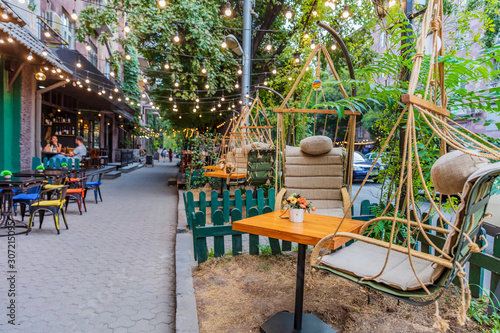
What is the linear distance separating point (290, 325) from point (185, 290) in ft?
3.58

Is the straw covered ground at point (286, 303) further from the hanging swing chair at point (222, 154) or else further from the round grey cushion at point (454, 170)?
the hanging swing chair at point (222, 154)

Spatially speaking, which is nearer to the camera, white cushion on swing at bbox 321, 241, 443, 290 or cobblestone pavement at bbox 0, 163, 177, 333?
white cushion on swing at bbox 321, 241, 443, 290

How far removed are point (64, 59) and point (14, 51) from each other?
10.1 ft

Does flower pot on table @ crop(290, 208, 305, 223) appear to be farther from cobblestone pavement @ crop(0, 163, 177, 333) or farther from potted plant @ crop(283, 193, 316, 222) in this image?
cobblestone pavement @ crop(0, 163, 177, 333)

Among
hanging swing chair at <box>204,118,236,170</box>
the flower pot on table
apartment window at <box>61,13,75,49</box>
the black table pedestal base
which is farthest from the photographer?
apartment window at <box>61,13,75,49</box>

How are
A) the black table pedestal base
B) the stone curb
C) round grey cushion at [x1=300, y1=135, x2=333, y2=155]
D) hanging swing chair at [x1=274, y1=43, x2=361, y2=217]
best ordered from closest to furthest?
the black table pedestal base → the stone curb → hanging swing chair at [x1=274, y1=43, x2=361, y2=217] → round grey cushion at [x1=300, y1=135, x2=333, y2=155]

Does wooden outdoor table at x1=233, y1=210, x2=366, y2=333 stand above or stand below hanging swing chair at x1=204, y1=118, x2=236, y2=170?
below

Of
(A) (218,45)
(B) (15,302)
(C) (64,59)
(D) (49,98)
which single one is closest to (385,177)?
(B) (15,302)

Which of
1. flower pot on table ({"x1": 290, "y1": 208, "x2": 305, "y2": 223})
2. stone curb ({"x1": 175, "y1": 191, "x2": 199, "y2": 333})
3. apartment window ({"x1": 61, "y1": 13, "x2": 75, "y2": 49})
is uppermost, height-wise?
apartment window ({"x1": 61, "y1": 13, "x2": 75, "y2": 49})

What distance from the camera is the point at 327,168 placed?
434 cm

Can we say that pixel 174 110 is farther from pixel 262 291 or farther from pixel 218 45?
A: pixel 262 291

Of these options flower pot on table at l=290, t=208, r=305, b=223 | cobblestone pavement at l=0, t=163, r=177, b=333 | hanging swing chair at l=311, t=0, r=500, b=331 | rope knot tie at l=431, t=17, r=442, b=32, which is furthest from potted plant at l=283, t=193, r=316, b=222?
rope knot tie at l=431, t=17, r=442, b=32

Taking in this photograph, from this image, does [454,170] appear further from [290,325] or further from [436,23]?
[290,325]

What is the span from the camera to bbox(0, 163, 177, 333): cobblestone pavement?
2.72m
